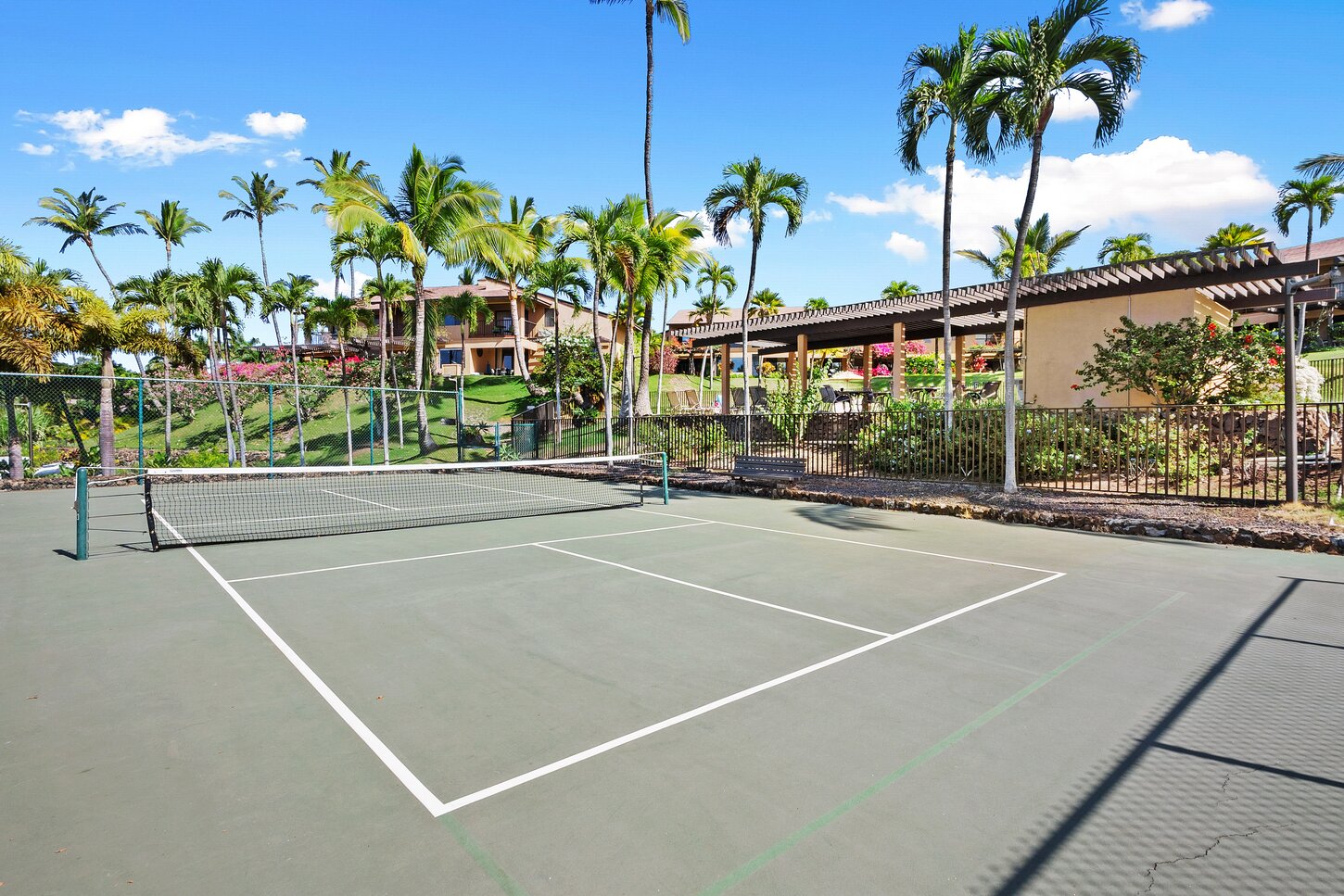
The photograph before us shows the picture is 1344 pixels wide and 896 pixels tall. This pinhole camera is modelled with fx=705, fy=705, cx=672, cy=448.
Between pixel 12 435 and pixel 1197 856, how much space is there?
2701 cm

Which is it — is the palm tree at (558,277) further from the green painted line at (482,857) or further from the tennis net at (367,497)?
the green painted line at (482,857)

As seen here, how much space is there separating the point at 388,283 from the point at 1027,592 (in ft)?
104

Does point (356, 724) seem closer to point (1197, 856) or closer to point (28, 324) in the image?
point (1197, 856)

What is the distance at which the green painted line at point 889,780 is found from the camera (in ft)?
9.23

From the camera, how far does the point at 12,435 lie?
786 inches

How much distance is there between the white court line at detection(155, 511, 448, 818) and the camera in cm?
340

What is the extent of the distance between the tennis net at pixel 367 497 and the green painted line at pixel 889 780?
30.1 feet

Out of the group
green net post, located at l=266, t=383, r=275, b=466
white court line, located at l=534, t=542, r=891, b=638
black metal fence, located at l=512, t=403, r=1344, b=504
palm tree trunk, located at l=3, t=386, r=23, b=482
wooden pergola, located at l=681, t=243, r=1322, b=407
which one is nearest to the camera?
white court line, located at l=534, t=542, r=891, b=638

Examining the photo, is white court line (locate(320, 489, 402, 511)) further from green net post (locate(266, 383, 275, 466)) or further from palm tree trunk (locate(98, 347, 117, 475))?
palm tree trunk (locate(98, 347, 117, 475))

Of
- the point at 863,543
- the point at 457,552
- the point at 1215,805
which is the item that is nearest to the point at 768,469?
the point at 863,543

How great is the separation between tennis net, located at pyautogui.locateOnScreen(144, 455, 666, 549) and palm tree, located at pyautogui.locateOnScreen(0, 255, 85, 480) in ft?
13.0

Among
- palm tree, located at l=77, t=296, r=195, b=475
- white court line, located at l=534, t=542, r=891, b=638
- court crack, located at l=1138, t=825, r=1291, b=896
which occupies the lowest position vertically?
court crack, located at l=1138, t=825, r=1291, b=896

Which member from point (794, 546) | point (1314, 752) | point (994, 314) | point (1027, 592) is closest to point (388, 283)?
point (994, 314)

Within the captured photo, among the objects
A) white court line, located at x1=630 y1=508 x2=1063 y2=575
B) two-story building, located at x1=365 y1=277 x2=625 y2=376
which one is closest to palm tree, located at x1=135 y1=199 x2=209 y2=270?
two-story building, located at x1=365 y1=277 x2=625 y2=376
